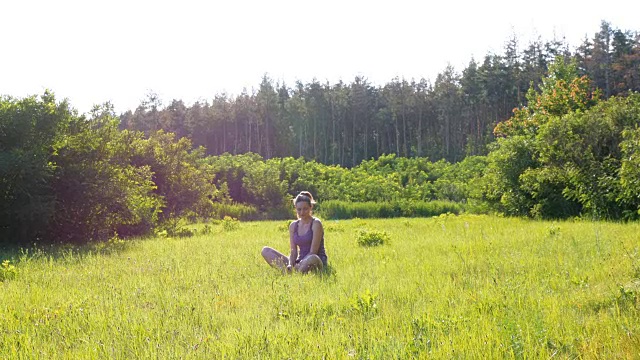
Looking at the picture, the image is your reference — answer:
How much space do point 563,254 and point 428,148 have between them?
53.9 meters

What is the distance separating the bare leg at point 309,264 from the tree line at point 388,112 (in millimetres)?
46807

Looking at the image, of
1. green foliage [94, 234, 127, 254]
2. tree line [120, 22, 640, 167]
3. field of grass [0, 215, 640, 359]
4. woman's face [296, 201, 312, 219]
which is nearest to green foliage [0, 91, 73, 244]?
green foliage [94, 234, 127, 254]

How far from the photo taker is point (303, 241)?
8.59 meters

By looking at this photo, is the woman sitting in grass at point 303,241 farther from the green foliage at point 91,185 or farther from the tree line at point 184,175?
the green foliage at point 91,185

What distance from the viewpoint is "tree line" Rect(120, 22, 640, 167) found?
5522 centimetres

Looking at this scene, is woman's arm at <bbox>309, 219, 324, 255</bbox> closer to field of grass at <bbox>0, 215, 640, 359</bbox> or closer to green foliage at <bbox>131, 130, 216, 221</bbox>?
field of grass at <bbox>0, 215, 640, 359</bbox>

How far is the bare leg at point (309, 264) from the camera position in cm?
805

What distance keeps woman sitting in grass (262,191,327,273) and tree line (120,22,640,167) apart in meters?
46.3

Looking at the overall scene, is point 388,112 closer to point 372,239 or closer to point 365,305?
point 372,239

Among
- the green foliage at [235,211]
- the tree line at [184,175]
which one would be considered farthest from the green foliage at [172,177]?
the green foliage at [235,211]

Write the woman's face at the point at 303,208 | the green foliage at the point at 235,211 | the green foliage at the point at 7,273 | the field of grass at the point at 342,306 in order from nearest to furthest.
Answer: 1. the field of grass at the point at 342,306
2. the green foliage at the point at 7,273
3. the woman's face at the point at 303,208
4. the green foliage at the point at 235,211

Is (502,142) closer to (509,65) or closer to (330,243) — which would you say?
(330,243)

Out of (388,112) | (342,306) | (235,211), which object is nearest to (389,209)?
(235,211)

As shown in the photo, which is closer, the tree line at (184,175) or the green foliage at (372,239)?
the green foliage at (372,239)
